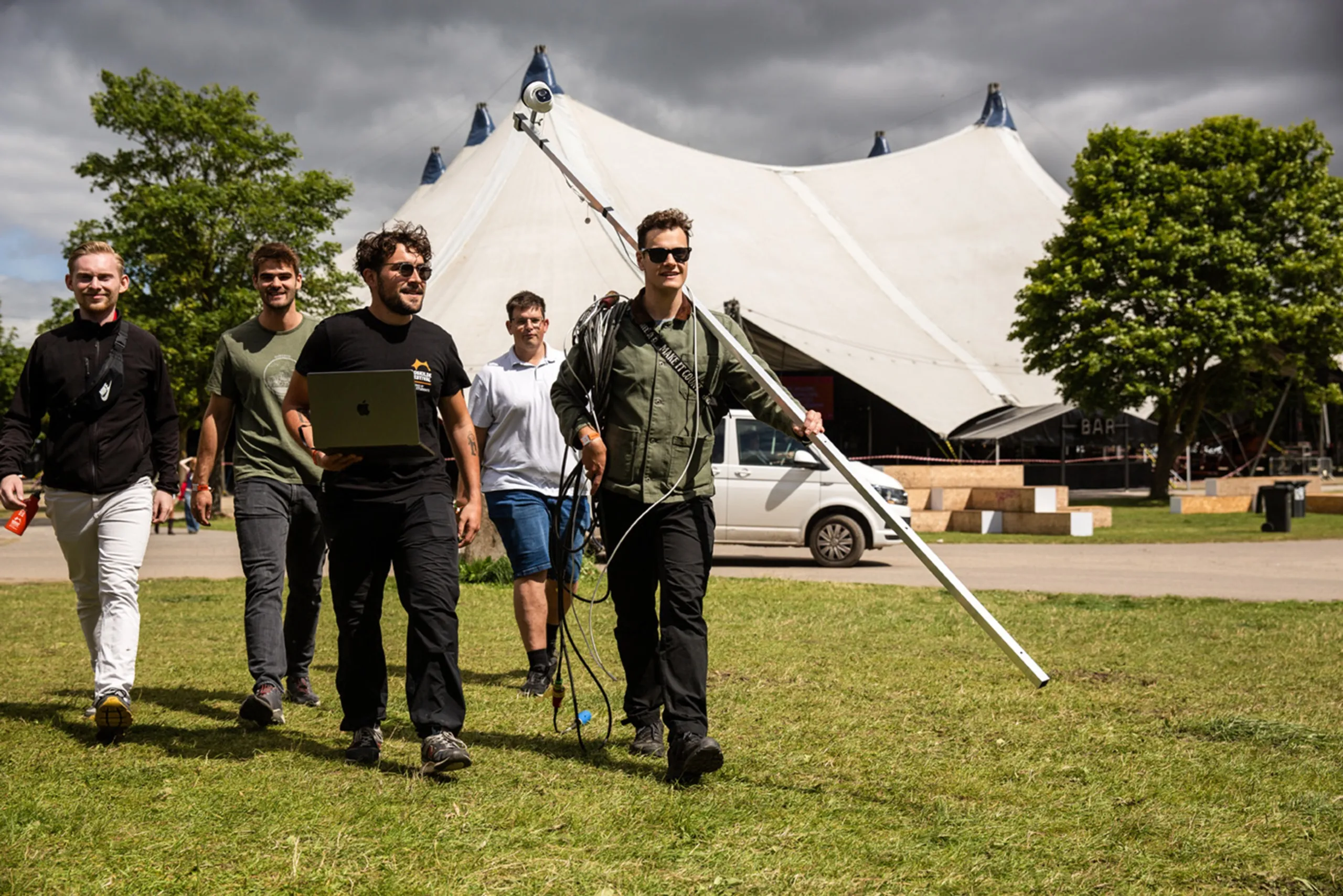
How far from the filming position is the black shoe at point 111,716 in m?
4.78

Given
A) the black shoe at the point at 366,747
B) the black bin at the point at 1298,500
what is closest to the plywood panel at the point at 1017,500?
the black bin at the point at 1298,500

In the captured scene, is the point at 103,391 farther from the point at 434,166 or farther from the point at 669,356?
the point at 434,166

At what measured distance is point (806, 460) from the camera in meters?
14.2

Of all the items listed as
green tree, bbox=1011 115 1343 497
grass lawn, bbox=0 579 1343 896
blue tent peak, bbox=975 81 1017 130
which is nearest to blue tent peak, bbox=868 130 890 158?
blue tent peak, bbox=975 81 1017 130

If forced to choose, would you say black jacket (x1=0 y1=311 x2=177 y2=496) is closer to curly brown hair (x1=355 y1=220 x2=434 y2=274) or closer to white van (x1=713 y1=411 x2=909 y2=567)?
curly brown hair (x1=355 y1=220 x2=434 y2=274)

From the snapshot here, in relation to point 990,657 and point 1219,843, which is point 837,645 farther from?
point 1219,843

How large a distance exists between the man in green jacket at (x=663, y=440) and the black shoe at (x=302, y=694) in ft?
5.88

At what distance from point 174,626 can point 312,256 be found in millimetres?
22452

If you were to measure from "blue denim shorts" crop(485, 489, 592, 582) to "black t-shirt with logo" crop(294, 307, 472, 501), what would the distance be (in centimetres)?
161

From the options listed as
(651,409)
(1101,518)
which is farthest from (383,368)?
(1101,518)

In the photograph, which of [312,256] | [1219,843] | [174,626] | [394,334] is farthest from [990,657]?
[312,256]

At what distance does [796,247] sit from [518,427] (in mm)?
37531

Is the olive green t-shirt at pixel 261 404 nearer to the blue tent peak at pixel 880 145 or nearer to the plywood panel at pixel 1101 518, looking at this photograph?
the plywood panel at pixel 1101 518

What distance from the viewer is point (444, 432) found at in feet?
15.8
